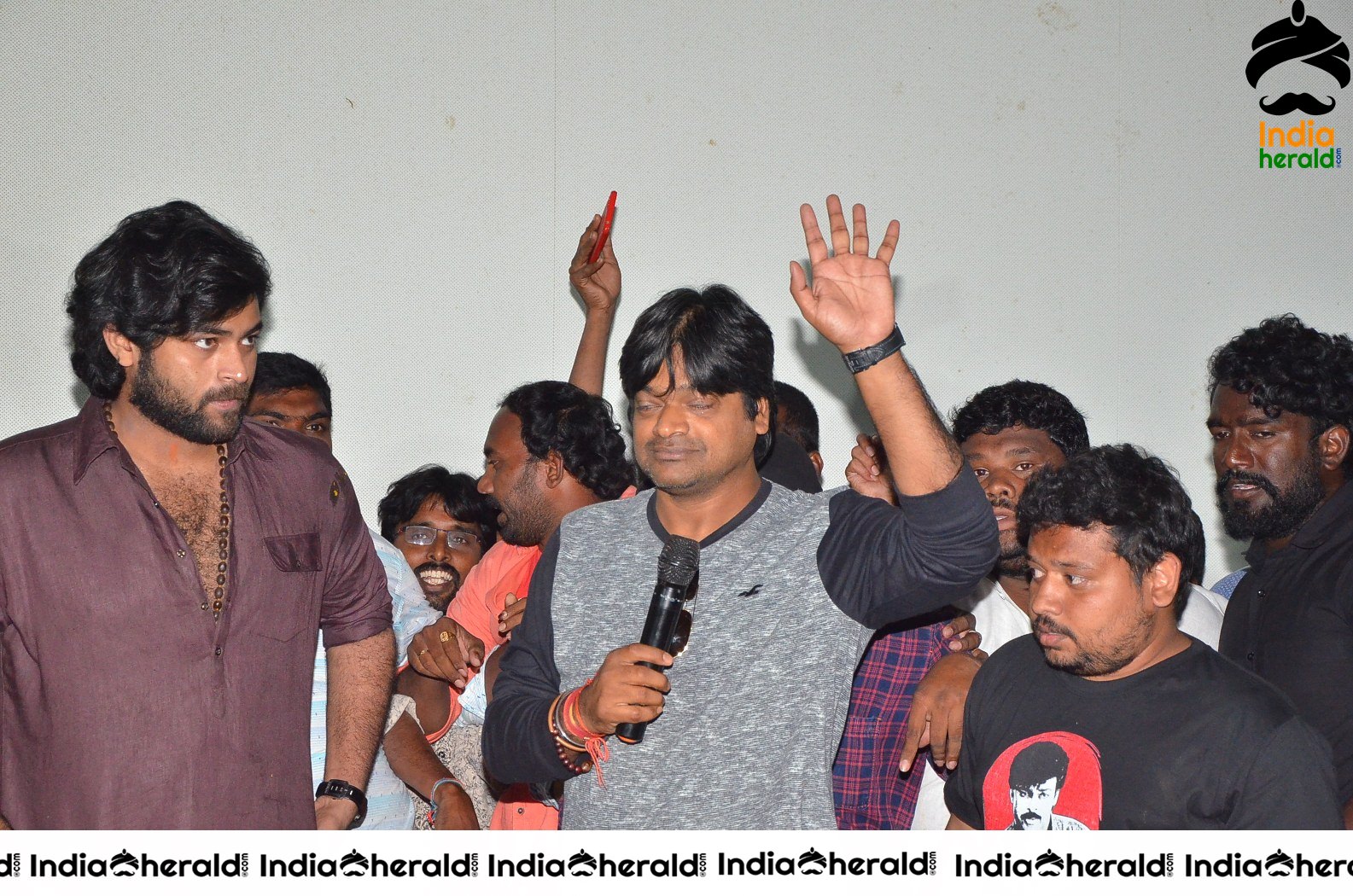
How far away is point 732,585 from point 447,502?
6.38ft

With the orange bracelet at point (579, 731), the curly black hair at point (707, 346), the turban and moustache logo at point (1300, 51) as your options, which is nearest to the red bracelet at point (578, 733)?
the orange bracelet at point (579, 731)

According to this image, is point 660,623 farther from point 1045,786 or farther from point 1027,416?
point 1027,416

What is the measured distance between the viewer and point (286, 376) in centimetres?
327

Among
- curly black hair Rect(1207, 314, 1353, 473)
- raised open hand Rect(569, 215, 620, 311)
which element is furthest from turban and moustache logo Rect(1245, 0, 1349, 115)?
raised open hand Rect(569, 215, 620, 311)

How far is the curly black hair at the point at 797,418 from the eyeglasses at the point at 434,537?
1023mm

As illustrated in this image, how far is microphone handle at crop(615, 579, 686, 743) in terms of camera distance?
174cm

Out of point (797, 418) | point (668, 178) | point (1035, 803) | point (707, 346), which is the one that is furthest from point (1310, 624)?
point (668, 178)

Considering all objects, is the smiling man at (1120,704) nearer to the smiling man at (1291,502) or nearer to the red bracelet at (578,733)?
the smiling man at (1291,502)

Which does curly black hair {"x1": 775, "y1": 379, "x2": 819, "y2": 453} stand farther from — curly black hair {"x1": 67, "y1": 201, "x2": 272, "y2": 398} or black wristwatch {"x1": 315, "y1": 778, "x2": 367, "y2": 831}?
curly black hair {"x1": 67, "y1": 201, "x2": 272, "y2": 398}

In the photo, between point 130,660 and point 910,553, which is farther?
point 130,660

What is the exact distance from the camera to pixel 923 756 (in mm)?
2445

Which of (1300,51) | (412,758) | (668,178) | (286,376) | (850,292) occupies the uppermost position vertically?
(1300,51)

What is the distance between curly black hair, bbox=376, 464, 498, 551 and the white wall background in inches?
14.2
